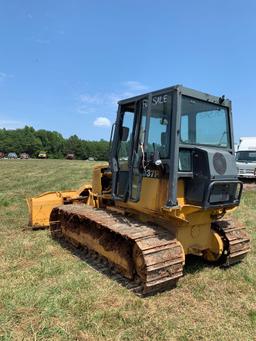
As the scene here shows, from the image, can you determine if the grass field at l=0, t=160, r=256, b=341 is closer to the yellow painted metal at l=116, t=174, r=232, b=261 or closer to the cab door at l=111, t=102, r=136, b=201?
the yellow painted metal at l=116, t=174, r=232, b=261

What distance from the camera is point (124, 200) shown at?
600 centimetres

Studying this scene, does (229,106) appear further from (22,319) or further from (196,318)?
(22,319)

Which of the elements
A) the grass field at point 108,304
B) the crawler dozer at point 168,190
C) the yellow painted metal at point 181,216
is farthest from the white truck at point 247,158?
the yellow painted metal at point 181,216

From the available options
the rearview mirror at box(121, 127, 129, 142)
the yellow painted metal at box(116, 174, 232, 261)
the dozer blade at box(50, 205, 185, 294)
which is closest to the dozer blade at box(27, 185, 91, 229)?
the dozer blade at box(50, 205, 185, 294)

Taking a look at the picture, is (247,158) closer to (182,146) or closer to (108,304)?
(182,146)

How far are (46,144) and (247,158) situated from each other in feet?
320

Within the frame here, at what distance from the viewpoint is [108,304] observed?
4719mm

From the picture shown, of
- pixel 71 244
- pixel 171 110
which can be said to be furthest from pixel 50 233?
pixel 171 110

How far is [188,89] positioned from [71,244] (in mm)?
3994

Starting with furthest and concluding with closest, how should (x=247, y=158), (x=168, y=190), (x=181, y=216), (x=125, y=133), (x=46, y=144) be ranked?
A: (x=46, y=144) → (x=247, y=158) → (x=125, y=133) → (x=181, y=216) → (x=168, y=190)

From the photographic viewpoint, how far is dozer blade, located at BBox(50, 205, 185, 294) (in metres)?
4.78

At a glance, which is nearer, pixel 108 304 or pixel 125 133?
pixel 108 304

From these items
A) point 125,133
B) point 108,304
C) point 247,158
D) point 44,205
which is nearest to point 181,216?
point 108,304

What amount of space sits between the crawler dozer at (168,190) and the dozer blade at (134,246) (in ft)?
0.04
